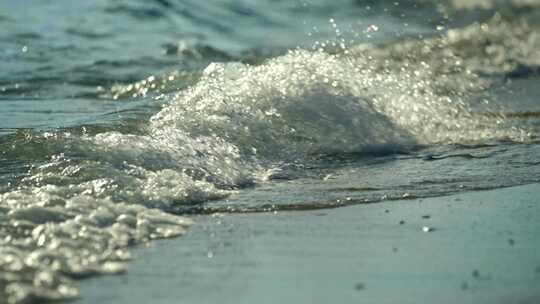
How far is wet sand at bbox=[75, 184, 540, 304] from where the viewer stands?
119 inches

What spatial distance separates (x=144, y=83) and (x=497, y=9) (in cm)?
472

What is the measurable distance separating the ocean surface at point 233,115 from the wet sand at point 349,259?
145mm

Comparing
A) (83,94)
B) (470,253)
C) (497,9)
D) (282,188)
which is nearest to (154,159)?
(282,188)

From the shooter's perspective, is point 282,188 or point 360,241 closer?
point 360,241

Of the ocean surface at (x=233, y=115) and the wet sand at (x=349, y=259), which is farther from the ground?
the ocean surface at (x=233, y=115)

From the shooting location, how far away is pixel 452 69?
32.3 ft

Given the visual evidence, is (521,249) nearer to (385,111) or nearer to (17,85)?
(385,111)

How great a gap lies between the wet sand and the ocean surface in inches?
5.7

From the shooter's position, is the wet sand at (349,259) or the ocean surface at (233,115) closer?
the wet sand at (349,259)

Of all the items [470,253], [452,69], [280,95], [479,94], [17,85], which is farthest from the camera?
[452,69]

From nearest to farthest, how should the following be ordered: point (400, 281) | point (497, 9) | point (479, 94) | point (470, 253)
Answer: point (400, 281) → point (470, 253) → point (479, 94) → point (497, 9)

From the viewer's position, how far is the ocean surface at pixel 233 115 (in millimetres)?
3932

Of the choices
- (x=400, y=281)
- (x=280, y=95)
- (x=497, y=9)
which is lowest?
(x=400, y=281)

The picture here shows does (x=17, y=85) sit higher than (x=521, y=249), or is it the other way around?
(x=17, y=85)
